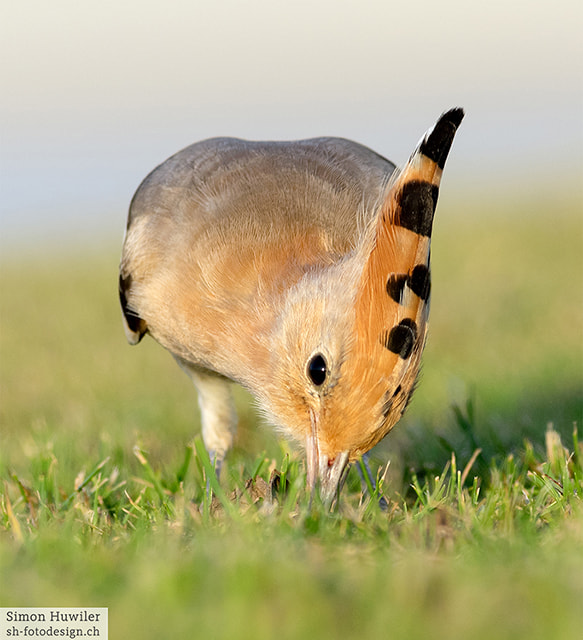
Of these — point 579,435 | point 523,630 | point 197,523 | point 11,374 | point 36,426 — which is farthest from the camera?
point 11,374

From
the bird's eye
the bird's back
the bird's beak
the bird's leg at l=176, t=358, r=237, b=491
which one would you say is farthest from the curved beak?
the bird's leg at l=176, t=358, r=237, b=491

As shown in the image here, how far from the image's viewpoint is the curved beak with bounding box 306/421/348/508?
151 inches

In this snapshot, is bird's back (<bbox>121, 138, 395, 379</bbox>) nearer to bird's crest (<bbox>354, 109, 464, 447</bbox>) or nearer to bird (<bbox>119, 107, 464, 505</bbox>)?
bird (<bbox>119, 107, 464, 505</bbox>)

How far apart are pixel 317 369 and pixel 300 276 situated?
18.7 inches

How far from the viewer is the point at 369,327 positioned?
359cm

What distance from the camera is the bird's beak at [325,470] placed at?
3.83 metres

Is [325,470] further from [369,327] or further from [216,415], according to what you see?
[216,415]

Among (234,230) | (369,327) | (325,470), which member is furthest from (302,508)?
(234,230)

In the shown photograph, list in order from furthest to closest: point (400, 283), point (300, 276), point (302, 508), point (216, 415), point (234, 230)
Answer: point (216, 415) < point (234, 230) < point (300, 276) < point (400, 283) < point (302, 508)

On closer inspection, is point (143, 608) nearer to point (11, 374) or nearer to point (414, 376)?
point (414, 376)

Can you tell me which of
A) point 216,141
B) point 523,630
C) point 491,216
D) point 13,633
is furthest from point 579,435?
point 491,216

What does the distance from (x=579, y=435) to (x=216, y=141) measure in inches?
104

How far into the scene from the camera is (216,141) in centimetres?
531

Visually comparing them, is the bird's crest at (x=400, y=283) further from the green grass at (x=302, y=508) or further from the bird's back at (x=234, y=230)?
the green grass at (x=302, y=508)
